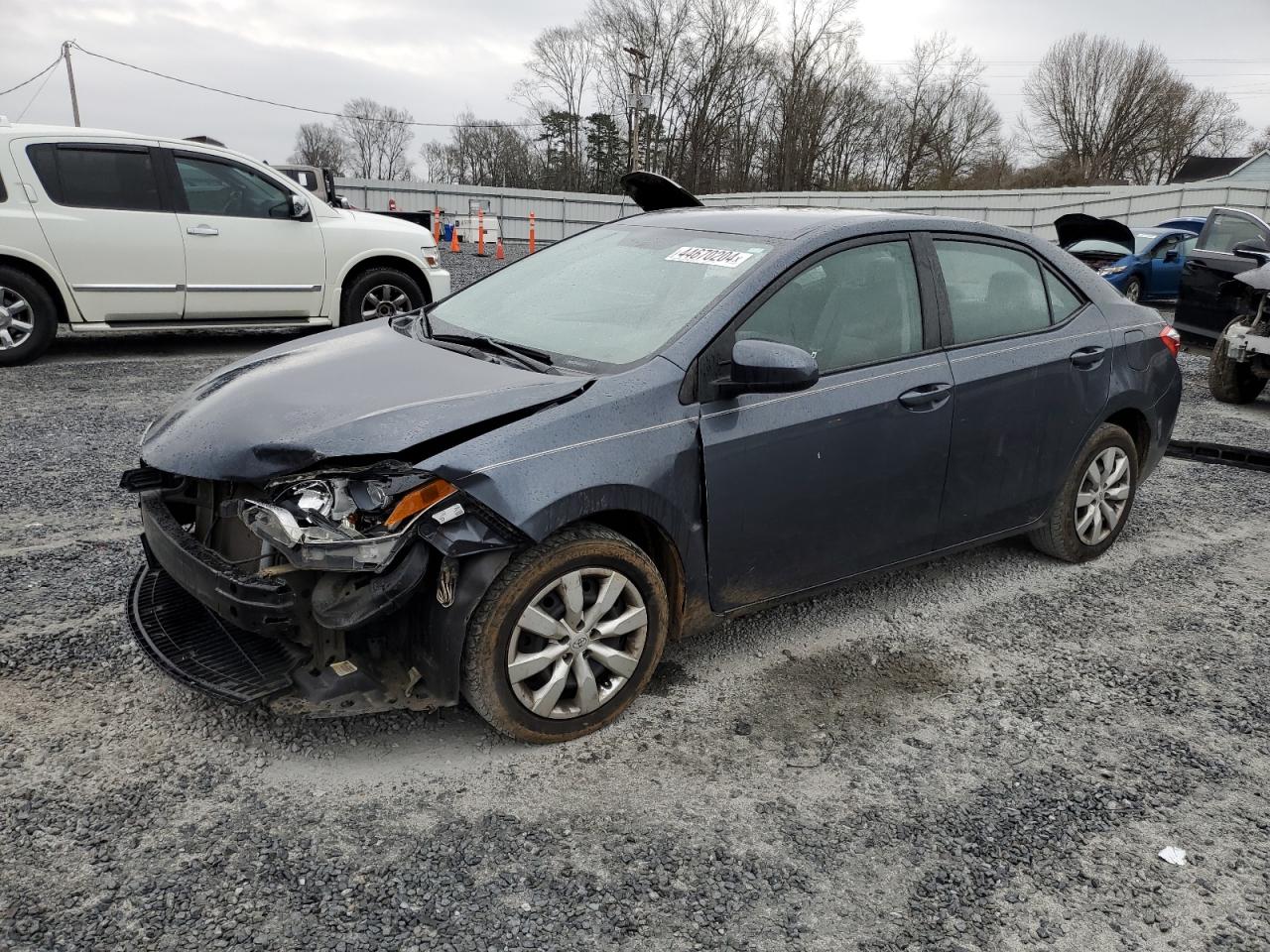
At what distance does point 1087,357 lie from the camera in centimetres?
423

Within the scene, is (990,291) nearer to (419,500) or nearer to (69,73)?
(419,500)

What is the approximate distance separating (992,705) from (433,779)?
1913mm

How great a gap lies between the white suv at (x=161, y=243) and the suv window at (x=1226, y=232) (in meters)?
9.15

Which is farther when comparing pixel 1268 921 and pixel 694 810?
pixel 694 810

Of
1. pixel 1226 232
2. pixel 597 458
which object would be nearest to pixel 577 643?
pixel 597 458

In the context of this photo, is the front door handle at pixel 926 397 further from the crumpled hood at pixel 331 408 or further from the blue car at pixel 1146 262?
the blue car at pixel 1146 262

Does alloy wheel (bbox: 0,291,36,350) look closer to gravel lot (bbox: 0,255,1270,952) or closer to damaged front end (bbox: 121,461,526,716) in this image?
gravel lot (bbox: 0,255,1270,952)

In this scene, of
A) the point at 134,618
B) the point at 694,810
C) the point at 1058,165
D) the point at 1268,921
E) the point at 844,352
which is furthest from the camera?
the point at 1058,165

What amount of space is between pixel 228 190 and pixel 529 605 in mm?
7168

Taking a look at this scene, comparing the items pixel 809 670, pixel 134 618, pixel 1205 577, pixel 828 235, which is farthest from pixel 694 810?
pixel 1205 577

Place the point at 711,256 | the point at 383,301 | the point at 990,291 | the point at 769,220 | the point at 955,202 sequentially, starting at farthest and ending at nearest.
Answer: the point at 955,202, the point at 383,301, the point at 990,291, the point at 769,220, the point at 711,256

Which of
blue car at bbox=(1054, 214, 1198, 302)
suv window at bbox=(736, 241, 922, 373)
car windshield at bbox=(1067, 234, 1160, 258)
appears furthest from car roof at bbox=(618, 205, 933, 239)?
blue car at bbox=(1054, 214, 1198, 302)

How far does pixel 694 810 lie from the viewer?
8.98 ft

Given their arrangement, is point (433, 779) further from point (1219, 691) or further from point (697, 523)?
point (1219, 691)
